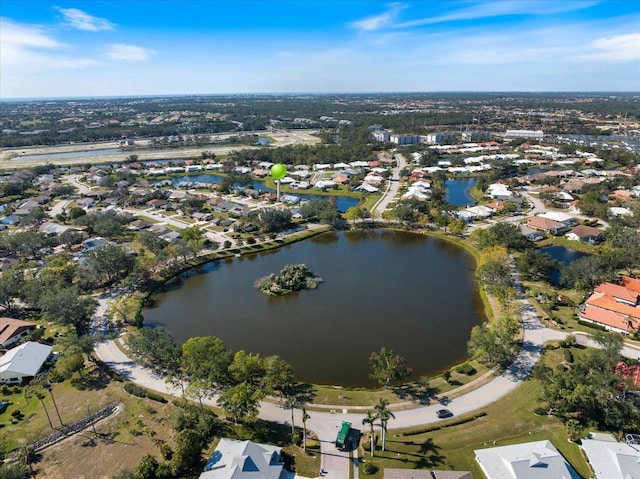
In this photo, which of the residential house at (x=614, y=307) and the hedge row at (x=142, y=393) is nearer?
the hedge row at (x=142, y=393)

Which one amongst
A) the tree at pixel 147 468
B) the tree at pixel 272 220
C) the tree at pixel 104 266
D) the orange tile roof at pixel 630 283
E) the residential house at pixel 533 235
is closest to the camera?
the tree at pixel 147 468

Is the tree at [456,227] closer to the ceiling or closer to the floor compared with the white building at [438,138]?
closer to the floor

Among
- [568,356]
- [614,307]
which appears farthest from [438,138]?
[568,356]

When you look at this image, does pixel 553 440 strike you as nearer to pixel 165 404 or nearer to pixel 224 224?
pixel 165 404

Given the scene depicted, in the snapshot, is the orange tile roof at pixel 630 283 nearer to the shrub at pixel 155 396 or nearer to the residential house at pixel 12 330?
the shrub at pixel 155 396

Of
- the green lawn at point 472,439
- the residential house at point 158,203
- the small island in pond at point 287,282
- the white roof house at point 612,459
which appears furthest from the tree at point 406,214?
the residential house at point 158,203

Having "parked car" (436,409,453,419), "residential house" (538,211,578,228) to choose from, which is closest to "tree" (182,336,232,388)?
"parked car" (436,409,453,419)
